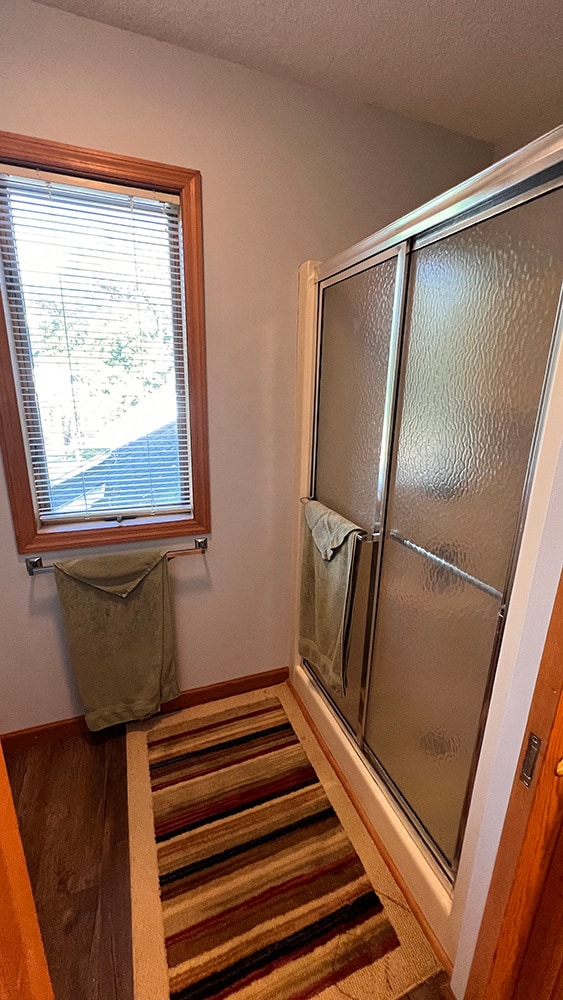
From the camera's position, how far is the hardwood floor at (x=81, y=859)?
1.08 m

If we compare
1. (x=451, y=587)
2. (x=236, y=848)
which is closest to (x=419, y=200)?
(x=451, y=587)

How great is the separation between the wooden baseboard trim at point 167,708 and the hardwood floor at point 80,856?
0.03 meters

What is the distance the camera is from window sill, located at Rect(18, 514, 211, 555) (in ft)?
5.02

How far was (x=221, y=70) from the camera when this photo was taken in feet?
4.48

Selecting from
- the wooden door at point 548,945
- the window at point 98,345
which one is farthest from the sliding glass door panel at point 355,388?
the wooden door at point 548,945

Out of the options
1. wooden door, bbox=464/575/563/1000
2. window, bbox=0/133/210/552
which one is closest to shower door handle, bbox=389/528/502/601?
wooden door, bbox=464/575/563/1000

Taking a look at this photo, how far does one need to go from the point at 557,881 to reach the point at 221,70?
2.25 metres

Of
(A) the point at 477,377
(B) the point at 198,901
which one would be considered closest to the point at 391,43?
(A) the point at 477,377

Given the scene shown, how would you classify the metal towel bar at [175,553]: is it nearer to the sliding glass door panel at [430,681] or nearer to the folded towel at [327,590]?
the folded towel at [327,590]

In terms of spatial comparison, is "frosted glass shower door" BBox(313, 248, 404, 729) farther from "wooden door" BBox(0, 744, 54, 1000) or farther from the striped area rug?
"wooden door" BBox(0, 744, 54, 1000)

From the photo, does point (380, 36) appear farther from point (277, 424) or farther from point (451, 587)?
point (451, 587)

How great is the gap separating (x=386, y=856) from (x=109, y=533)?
4.77 ft

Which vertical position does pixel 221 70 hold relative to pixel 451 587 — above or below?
→ above

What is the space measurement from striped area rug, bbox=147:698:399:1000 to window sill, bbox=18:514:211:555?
0.89m
